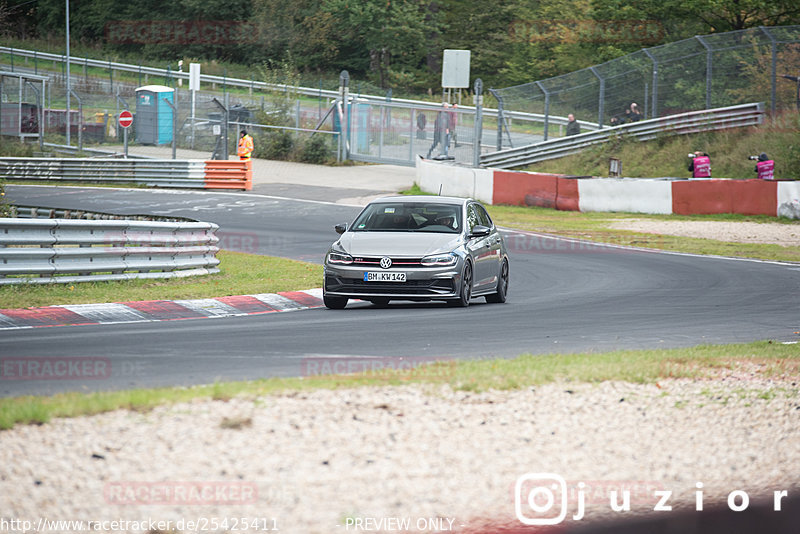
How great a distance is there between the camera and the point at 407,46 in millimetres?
75938

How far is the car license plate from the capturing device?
44.4 feet

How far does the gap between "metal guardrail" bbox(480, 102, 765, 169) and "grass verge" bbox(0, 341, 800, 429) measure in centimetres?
2505

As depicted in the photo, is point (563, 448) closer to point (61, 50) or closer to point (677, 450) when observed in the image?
point (677, 450)

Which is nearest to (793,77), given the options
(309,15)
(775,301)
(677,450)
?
(775,301)

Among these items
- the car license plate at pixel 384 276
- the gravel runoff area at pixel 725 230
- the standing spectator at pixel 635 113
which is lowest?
the car license plate at pixel 384 276

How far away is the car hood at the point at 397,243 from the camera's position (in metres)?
13.6

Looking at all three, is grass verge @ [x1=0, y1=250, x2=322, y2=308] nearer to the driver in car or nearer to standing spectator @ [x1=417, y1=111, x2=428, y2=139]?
the driver in car

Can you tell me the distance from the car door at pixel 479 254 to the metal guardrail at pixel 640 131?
2162 cm

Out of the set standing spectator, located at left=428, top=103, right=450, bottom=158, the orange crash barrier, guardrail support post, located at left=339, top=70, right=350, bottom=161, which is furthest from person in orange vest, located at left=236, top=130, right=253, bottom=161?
standing spectator, located at left=428, top=103, right=450, bottom=158

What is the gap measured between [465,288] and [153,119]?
3653 cm

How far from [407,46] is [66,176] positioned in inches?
1642

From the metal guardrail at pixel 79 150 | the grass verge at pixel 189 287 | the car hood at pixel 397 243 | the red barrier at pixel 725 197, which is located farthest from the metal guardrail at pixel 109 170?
the car hood at pixel 397 243

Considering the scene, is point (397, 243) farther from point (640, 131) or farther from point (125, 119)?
point (125, 119)

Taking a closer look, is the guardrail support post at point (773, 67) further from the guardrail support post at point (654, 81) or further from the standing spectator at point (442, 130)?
the standing spectator at point (442, 130)
